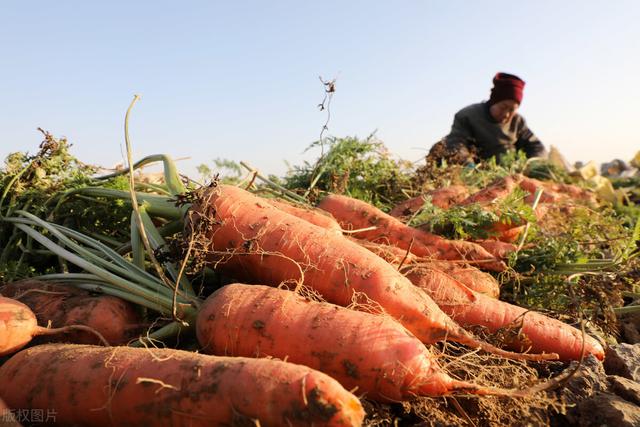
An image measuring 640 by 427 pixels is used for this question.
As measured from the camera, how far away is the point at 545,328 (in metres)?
2.46

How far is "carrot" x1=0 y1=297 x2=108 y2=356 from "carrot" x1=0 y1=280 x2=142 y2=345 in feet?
0.21

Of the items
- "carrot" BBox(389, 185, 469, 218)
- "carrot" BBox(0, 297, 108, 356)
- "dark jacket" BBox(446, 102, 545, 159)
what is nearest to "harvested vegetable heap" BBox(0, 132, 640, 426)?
"carrot" BBox(0, 297, 108, 356)

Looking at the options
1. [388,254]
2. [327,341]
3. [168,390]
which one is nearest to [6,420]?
[168,390]

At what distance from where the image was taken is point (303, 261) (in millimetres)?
2381

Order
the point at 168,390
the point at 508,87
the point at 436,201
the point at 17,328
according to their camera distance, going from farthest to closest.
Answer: the point at 508,87
the point at 436,201
the point at 17,328
the point at 168,390

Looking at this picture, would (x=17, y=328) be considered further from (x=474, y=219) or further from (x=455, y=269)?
(x=474, y=219)

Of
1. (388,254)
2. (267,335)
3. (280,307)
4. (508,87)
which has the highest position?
(508,87)

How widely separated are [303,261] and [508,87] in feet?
22.0

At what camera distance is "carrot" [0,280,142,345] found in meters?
2.20

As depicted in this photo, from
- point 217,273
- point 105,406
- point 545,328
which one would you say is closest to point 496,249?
point 545,328

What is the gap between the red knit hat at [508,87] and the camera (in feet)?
25.4

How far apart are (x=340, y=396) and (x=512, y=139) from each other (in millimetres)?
7726

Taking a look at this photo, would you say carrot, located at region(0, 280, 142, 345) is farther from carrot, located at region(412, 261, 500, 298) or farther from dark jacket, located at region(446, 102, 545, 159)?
dark jacket, located at region(446, 102, 545, 159)

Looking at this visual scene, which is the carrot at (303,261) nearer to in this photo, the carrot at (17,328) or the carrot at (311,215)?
the carrot at (311,215)
